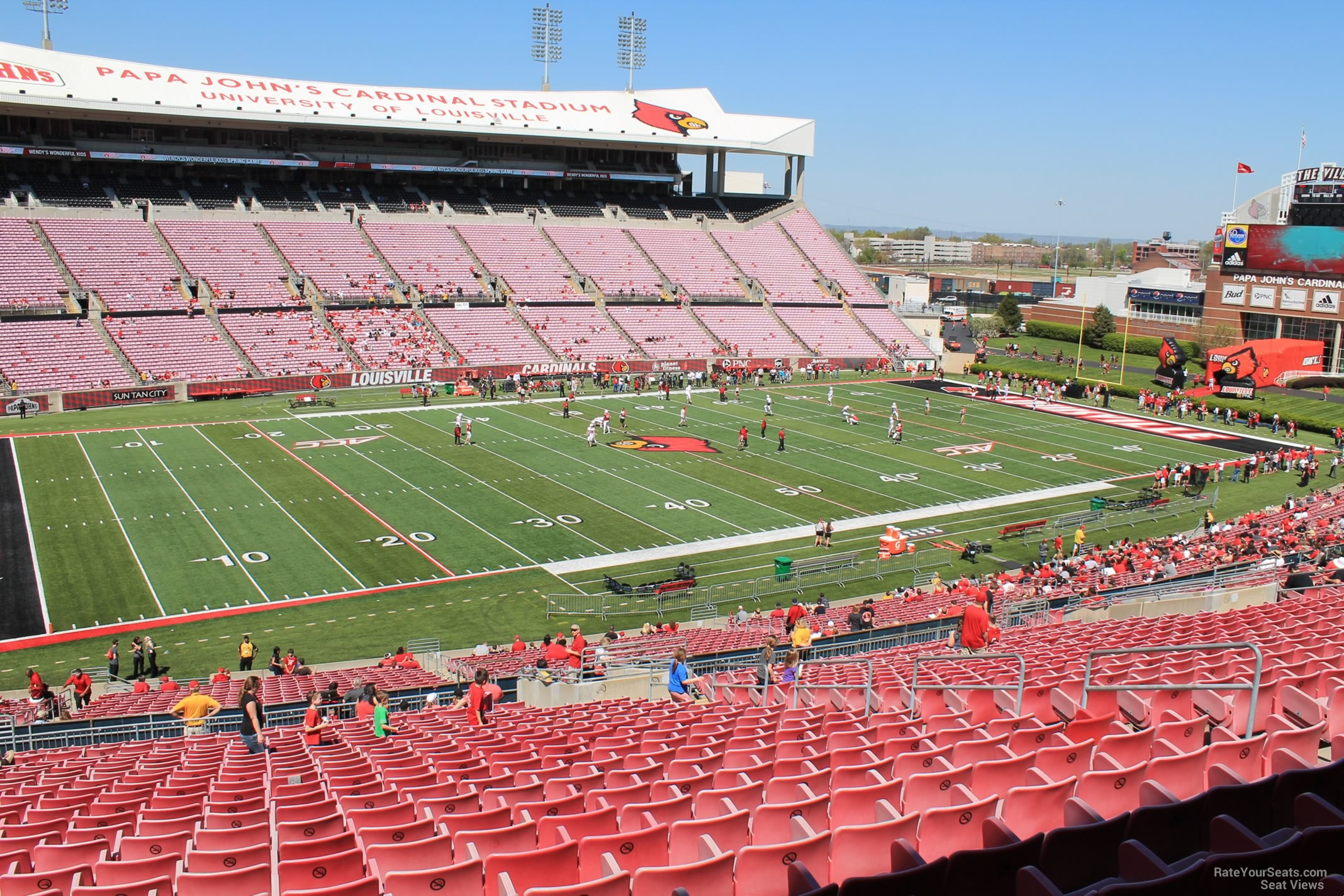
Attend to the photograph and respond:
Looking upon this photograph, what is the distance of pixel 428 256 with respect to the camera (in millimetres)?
68875

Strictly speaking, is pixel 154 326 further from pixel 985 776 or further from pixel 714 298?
pixel 985 776

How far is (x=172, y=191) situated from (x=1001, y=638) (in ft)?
211

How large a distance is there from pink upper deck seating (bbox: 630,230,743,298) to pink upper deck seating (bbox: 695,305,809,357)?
6.74ft

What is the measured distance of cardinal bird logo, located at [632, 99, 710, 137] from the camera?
79.7 m

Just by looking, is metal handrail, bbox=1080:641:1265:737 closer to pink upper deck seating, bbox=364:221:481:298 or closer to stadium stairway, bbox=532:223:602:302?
pink upper deck seating, bbox=364:221:481:298

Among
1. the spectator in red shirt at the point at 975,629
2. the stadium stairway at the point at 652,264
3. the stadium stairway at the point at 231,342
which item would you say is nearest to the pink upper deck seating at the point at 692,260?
the stadium stairway at the point at 652,264

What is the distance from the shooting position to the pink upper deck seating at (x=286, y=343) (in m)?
55.7

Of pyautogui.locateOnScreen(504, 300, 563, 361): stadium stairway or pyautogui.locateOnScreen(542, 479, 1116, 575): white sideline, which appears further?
pyautogui.locateOnScreen(504, 300, 563, 361): stadium stairway

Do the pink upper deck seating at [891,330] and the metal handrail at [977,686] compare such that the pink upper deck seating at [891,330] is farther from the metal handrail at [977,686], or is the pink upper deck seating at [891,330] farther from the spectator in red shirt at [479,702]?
the metal handrail at [977,686]

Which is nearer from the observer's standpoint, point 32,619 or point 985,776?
point 985,776

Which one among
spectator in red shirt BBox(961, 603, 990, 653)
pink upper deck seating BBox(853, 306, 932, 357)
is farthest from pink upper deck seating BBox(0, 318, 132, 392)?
spectator in red shirt BBox(961, 603, 990, 653)

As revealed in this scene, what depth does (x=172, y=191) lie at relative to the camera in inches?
2643

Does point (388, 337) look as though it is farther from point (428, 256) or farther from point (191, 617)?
point (191, 617)

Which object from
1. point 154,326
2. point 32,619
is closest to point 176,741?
point 32,619
